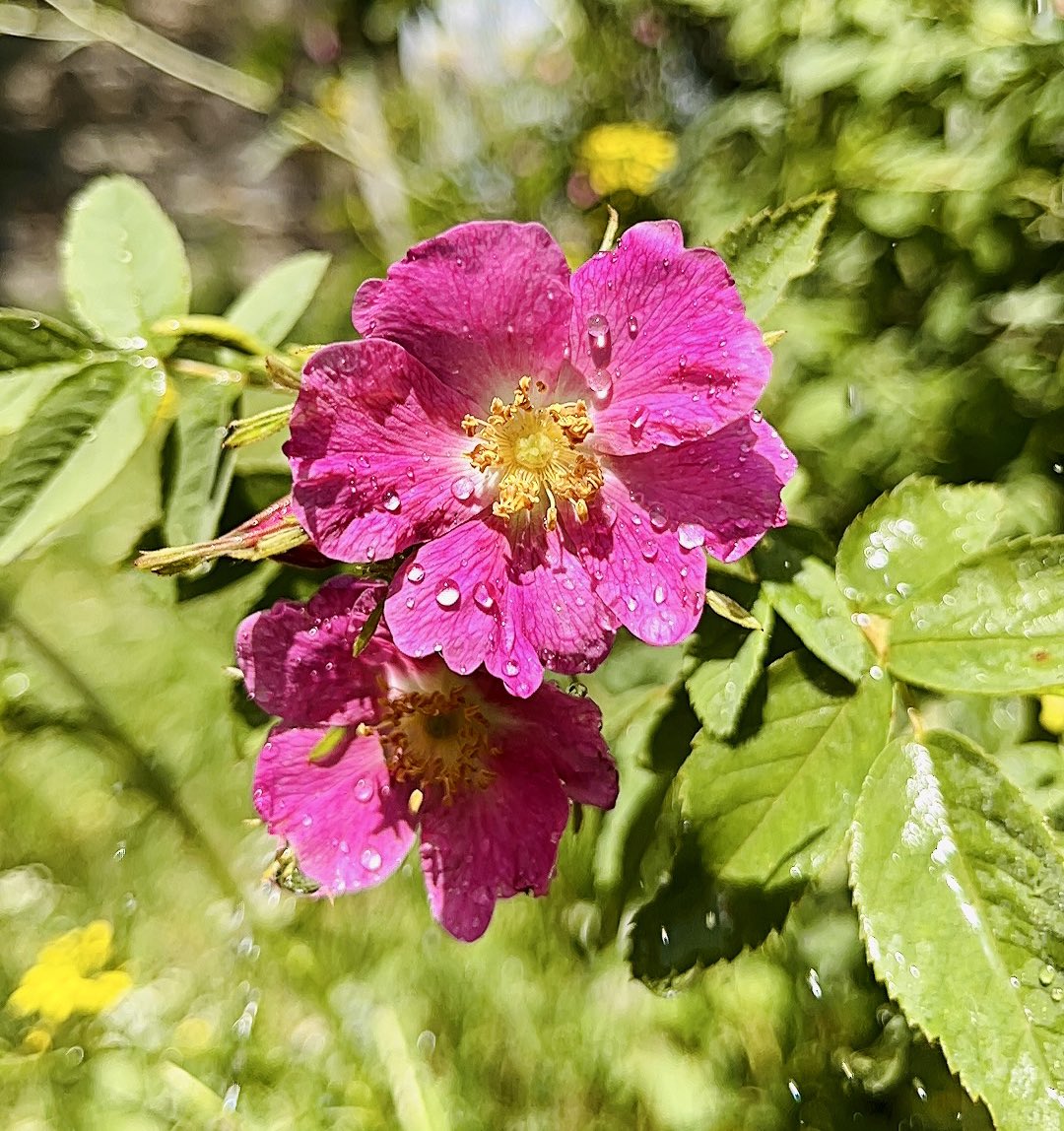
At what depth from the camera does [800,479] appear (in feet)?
3.49

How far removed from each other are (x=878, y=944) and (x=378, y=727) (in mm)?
416

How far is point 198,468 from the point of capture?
0.86 meters

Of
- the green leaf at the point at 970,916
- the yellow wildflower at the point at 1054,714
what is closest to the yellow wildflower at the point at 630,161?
the yellow wildflower at the point at 1054,714

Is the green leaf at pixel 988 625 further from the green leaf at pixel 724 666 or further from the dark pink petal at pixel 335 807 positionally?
the dark pink petal at pixel 335 807

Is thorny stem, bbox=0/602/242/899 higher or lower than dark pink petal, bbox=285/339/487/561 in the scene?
lower

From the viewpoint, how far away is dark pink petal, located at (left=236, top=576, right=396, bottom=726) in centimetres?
74

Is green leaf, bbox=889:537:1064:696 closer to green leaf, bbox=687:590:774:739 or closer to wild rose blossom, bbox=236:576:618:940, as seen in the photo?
green leaf, bbox=687:590:774:739

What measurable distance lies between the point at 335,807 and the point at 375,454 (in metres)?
0.30

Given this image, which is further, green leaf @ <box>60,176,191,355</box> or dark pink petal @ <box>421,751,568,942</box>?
green leaf @ <box>60,176,191,355</box>

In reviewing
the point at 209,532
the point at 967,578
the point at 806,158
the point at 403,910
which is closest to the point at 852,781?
the point at 967,578

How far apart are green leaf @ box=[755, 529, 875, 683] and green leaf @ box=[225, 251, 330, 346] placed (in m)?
0.55

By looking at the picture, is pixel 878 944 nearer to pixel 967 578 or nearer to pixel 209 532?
pixel 967 578

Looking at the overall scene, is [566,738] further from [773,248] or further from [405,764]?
[773,248]

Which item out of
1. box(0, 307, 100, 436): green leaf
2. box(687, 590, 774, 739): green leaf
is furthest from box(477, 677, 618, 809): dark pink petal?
box(0, 307, 100, 436): green leaf
